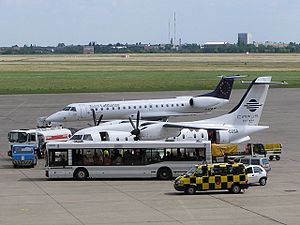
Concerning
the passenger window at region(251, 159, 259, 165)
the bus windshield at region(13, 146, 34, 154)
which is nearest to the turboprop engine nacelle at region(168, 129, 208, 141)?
the passenger window at region(251, 159, 259, 165)

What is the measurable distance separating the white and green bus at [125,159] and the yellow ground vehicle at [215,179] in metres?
6.45

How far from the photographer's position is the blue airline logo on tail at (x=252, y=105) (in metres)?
58.3

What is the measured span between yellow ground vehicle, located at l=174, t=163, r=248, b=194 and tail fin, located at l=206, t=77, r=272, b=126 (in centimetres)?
1604

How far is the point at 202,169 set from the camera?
4156 cm

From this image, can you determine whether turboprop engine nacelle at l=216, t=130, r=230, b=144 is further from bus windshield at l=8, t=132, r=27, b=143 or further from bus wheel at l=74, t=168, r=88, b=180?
bus windshield at l=8, t=132, r=27, b=143

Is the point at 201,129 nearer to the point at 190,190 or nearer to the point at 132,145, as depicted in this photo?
the point at 132,145

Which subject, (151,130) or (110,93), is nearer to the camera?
(151,130)

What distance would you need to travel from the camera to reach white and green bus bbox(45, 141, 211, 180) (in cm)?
4834

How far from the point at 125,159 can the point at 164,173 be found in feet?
8.01

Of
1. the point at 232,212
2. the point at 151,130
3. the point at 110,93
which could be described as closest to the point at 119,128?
the point at 151,130

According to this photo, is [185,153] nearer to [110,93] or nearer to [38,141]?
[38,141]

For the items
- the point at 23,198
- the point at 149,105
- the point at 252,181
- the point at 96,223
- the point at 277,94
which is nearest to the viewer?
the point at 96,223

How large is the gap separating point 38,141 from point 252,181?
66.8ft

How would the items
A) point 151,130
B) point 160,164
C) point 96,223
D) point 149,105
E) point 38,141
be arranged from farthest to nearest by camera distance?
1. point 149,105
2. point 38,141
3. point 151,130
4. point 160,164
5. point 96,223
